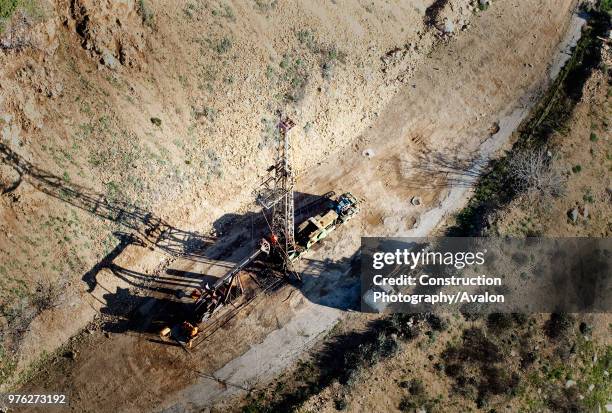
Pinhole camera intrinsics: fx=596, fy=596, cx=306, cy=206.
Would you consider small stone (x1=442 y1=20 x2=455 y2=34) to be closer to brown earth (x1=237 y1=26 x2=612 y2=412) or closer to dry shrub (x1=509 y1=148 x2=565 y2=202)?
dry shrub (x1=509 y1=148 x2=565 y2=202)

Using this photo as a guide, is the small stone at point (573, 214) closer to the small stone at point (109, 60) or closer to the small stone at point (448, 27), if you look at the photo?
the small stone at point (448, 27)

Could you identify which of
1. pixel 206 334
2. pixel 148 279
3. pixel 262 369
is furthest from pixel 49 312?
pixel 262 369

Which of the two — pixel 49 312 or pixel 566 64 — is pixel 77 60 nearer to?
pixel 49 312

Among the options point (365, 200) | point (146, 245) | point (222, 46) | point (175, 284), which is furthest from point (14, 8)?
point (365, 200)

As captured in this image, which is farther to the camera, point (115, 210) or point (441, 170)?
point (441, 170)

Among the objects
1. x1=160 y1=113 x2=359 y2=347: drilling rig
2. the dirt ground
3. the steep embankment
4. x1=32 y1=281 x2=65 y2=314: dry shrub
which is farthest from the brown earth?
x1=32 y1=281 x2=65 y2=314: dry shrub

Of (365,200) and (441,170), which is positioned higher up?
(441,170)

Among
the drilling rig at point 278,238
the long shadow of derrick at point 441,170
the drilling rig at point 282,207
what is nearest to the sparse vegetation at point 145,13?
the drilling rig at point 278,238

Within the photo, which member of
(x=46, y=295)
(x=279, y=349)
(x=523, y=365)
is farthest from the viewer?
(x=279, y=349)

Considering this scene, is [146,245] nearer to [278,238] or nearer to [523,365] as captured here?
[278,238]
